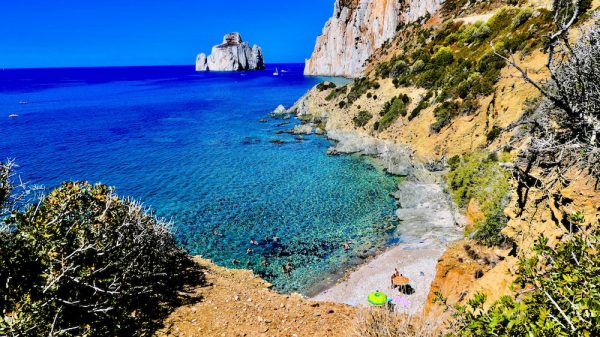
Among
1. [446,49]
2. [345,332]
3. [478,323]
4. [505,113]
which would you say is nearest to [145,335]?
[345,332]

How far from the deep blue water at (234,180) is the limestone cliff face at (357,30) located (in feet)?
174

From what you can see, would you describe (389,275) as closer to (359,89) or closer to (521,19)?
(521,19)

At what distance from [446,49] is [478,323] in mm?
50266

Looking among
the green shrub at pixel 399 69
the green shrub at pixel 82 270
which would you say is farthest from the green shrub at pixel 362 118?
the green shrub at pixel 82 270

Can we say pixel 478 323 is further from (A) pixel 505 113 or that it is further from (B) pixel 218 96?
(B) pixel 218 96

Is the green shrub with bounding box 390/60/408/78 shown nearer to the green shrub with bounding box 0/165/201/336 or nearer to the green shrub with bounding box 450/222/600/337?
the green shrub with bounding box 0/165/201/336

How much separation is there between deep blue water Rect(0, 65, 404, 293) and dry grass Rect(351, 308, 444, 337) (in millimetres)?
11031

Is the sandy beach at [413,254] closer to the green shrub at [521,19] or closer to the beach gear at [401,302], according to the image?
the beach gear at [401,302]

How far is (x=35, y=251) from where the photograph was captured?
28.9 feet

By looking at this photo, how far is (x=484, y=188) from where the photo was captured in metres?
21.3

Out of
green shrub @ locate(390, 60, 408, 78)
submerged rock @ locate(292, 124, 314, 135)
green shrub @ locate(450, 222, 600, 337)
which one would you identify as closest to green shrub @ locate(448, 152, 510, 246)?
green shrub @ locate(450, 222, 600, 337)

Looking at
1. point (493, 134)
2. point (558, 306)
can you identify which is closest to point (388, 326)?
point (558, 306)

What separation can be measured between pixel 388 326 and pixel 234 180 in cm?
2943

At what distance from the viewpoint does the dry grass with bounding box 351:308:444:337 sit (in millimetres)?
7627
